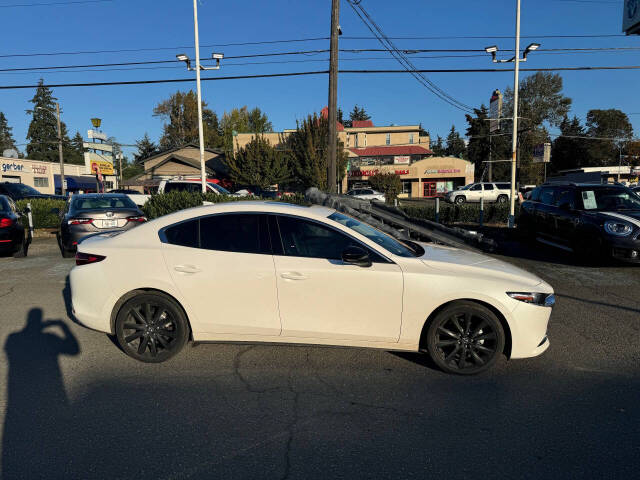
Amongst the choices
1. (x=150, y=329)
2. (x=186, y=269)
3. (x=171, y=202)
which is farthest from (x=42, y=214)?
(x=186, y=269)

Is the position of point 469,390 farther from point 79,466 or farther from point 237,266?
point 79,466

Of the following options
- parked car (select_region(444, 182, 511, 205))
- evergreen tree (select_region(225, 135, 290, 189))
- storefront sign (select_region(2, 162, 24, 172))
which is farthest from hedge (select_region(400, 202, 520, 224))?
storefront sign (select_region(2, 162, 24, 172))

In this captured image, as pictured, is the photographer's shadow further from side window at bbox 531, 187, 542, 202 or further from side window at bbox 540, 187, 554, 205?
side window at bbox 531, 187, 542, 202

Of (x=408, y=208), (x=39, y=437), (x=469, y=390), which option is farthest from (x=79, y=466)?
(x=408, y=208)

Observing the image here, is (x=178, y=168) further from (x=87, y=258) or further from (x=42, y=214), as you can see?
(x=87, y=258)

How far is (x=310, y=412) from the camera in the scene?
10.2 ft

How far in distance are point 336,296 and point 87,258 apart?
253 cm

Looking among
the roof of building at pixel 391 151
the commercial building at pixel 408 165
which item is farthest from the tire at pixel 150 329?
the roof of building at pixel 391 151

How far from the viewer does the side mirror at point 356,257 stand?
11.6 ft

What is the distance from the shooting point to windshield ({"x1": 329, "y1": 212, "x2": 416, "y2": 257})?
3.92m

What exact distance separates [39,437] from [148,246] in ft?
5.83

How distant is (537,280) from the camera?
12.5 ft

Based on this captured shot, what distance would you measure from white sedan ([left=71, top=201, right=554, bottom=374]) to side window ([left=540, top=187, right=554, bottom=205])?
282 inches

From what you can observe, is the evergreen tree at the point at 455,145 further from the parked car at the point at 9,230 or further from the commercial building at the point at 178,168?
the parked car at the point at 9,230
